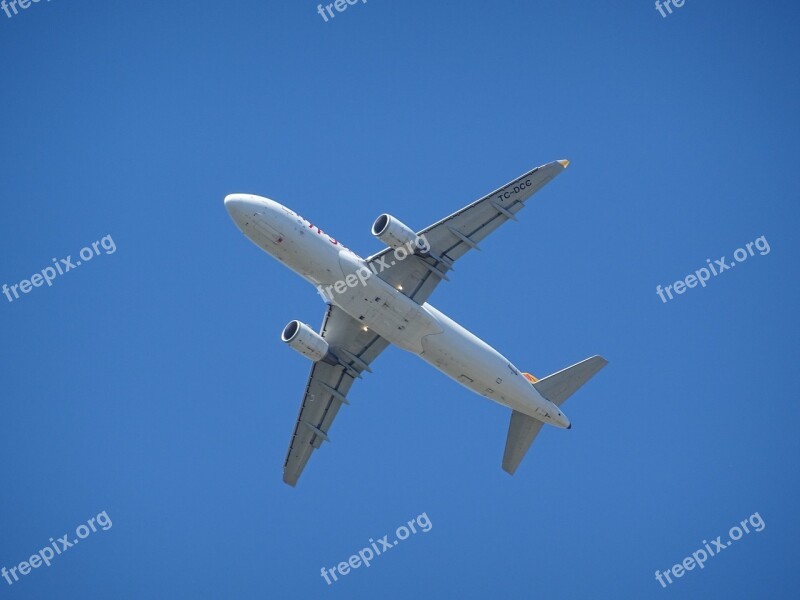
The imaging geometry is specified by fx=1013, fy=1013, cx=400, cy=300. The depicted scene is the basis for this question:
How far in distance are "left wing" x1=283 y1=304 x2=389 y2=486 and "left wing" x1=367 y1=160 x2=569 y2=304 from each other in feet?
18.8

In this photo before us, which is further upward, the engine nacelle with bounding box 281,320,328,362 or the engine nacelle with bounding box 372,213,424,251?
the engine nacelle with bounding box 372,213,424,251

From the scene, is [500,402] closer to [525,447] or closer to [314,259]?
[525,447]

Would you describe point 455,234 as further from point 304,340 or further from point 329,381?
point 329,381

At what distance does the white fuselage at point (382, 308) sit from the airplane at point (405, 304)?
0.06 meters

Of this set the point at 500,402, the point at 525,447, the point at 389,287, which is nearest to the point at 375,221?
the point at 389,287

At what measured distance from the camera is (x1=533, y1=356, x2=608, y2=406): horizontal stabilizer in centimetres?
6188

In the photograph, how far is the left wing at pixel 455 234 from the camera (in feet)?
185

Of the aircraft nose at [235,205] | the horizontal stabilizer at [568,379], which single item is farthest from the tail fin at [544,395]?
the aircraft nose at [235,205]

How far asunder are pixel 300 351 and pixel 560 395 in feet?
53.0

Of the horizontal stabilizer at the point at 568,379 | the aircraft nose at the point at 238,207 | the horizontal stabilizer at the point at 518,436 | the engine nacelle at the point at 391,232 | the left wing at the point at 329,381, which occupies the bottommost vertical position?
the horizontal stabilizer at the point at 518,436

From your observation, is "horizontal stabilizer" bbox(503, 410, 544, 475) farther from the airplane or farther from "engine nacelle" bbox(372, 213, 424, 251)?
"engine nacelle" bbox(372, 213, 424, 251)

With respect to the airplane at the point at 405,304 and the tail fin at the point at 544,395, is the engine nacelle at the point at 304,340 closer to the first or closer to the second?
the airplane at the point at 405,304

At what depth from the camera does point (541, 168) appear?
55.8 metres

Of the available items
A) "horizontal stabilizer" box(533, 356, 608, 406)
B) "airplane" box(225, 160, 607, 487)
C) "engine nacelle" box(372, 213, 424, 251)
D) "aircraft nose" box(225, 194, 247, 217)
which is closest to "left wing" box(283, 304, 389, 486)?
"airplane" box(225, 160, 607, 487)
